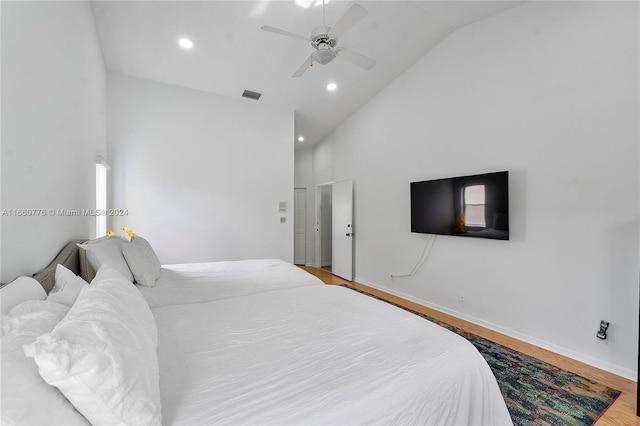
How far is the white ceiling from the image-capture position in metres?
2.96

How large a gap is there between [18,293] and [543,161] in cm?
378

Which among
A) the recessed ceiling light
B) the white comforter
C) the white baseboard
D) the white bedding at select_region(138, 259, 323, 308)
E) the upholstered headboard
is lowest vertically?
the white baseboard

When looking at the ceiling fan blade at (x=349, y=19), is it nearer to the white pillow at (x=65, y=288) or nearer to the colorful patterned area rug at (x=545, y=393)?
the white pillow at (x=65, y=288)

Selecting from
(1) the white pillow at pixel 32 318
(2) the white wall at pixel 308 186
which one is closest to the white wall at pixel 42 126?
(1) the white pillow at pixel 32 318

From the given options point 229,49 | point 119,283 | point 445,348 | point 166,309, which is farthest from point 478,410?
point 229,49

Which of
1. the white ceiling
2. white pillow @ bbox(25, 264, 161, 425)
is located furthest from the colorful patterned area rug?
the white ceiling

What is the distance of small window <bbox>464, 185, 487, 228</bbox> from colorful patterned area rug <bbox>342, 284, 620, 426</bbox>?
136 centimetres

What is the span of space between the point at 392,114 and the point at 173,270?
3756 mm

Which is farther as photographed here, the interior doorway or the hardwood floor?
the interior doorway

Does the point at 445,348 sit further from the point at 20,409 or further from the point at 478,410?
the point at 20,409

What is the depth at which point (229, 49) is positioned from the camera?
347 centimetres

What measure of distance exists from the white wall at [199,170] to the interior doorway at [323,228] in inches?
65.6

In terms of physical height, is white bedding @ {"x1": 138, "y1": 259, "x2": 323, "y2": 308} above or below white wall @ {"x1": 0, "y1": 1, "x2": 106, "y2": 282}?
below

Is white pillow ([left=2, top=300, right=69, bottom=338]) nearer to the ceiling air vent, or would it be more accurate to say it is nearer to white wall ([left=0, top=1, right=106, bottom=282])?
white wall ([left=0, top=1, right=106, bottom=282])
